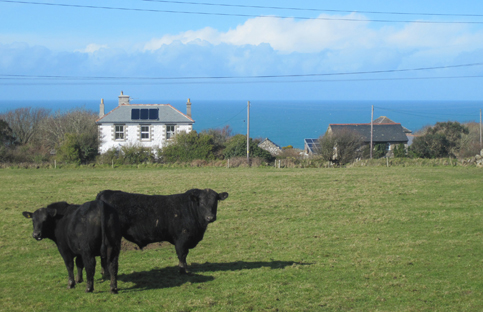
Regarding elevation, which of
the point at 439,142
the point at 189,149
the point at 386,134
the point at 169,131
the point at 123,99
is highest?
the point at 123,99

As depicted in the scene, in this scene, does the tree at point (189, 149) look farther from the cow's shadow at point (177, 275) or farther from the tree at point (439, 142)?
the cow's shadow at point (177, 275)

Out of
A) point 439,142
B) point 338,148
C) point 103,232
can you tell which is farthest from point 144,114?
point 103,232

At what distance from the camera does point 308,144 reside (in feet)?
259

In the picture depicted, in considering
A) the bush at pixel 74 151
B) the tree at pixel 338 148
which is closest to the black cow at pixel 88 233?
the bush at pixel 74 151

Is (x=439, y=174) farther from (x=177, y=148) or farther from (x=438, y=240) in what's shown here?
(x=177, y=148)

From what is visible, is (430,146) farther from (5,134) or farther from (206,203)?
(206,203)

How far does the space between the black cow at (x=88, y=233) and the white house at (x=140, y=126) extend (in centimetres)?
5797

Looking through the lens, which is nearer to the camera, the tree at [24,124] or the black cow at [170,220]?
the black cow at [170,220]

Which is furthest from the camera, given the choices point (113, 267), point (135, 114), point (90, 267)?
point (135, 114)

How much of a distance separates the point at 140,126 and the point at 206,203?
5936cm

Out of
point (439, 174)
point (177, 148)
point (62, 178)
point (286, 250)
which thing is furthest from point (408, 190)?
point (177, 148)

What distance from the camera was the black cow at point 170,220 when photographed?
10297 mm

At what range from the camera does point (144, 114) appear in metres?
68.0

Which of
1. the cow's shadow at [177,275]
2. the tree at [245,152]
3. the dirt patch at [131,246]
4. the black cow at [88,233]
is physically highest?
the tree at [245,152]
